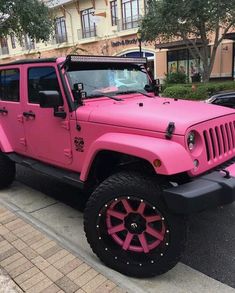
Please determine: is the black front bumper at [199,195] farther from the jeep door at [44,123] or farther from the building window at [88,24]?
the building window at [88,24]

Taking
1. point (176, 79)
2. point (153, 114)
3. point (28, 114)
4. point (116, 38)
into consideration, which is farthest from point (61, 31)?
point (153, 114)

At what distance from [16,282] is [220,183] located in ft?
5.96

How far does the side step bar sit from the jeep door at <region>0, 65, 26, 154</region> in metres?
0.11

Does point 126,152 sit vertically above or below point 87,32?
below

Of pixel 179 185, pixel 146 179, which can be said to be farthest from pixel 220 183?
pixel 146 179

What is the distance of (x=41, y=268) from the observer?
9.96 ft

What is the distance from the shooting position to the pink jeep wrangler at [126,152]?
8.93ft

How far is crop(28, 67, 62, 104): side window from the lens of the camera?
3826mm

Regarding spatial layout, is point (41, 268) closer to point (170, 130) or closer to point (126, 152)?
point (126, 152)

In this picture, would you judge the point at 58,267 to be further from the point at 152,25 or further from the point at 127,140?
the point at 152,25

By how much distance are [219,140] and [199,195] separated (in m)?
0.80

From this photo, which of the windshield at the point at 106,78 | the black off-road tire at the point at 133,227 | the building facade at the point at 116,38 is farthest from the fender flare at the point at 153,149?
the building facade at the point at 116,38

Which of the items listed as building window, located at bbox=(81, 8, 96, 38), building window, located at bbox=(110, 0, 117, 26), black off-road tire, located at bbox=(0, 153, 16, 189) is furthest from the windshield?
building window, located at bbox=(81, 8, 96, 38)

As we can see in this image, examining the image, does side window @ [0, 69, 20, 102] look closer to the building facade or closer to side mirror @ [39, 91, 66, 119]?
side mirror @ [39, 91, 66, 119]
